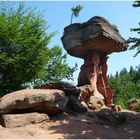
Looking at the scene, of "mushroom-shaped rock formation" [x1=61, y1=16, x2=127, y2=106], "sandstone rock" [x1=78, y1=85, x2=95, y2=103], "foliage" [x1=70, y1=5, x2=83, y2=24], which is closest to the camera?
"sandstone rock" [x1=78, y1=85, x2=95, y2=103]

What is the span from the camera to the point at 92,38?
27344mm

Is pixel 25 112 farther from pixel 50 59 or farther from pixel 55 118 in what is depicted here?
pixel 50 59

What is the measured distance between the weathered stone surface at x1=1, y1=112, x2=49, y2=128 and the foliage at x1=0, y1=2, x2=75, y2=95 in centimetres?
998

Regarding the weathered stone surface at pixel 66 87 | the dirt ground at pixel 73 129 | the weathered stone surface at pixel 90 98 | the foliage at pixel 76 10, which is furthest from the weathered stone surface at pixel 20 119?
the foliage at pixel 76 10

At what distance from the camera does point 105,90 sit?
2916 centimetres

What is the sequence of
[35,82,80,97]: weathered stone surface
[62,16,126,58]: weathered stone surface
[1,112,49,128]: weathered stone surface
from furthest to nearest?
[62,16,126,58]: weathered stone surface → [35,82,80,97]: weathered stone surface → [1,112,49,128]: weathered stone surface

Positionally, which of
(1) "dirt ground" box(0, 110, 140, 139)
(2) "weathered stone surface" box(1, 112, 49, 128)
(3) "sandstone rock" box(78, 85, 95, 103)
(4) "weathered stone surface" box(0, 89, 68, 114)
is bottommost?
(1) "dirt ground" box(0, 110, 140, 139)

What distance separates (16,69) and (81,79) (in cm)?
551

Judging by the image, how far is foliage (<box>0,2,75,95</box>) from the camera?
28.9 meters

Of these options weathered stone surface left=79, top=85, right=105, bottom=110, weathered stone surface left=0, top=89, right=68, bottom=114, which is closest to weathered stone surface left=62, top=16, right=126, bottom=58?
weathered stone surface left=79, top=85, right=105, bottom=110

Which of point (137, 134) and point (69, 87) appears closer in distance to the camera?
point (137, 134)

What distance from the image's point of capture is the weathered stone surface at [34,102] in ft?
62.5

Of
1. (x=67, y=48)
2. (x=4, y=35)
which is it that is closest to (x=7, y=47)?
(x=4, y=35)

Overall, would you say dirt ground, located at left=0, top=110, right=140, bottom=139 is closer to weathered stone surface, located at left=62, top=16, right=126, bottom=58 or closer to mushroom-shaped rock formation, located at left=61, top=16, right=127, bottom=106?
mushroom-shaped rock formation, located at left=61, top=16, right=127, bottom=106
